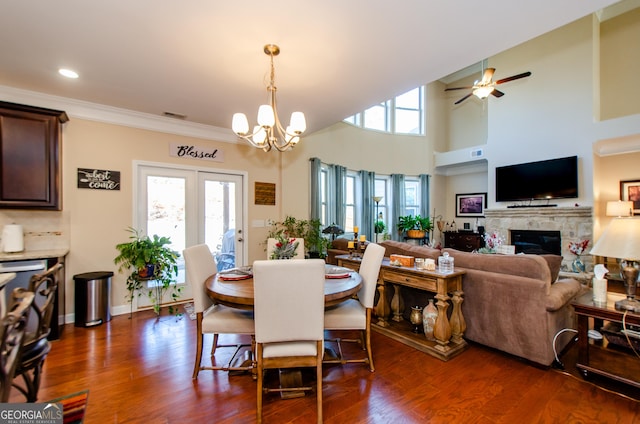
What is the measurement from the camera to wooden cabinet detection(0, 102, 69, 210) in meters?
2.86

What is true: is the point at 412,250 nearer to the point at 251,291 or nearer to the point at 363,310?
the point at 363,310

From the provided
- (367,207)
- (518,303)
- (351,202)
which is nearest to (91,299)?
(518,303)

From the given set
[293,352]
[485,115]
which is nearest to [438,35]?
[293,352]

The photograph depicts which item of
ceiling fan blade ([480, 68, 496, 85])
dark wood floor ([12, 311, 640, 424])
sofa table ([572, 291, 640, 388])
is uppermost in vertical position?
ceiling fan blade ([480, 68, 496, 85])

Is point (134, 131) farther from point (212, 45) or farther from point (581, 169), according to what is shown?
point (581, 169)

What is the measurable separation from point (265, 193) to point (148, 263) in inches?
82.8

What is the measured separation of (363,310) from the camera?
7.74 ft

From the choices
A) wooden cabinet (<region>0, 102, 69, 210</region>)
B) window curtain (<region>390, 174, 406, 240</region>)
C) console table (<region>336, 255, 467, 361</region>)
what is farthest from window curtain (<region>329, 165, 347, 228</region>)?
wooden cabinet (<region>0, 102, 69, 210</region>)

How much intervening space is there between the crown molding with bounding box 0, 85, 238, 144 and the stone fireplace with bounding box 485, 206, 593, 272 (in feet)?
19.7

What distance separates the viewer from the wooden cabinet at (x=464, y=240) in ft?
22.5

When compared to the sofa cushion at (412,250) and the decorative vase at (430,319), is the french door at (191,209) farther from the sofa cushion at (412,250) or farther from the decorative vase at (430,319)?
the decorative vase at (430,319)

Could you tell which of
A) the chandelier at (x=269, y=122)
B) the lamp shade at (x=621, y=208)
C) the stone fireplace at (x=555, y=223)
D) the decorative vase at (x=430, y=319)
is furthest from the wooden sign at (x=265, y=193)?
the lamp shade at (x=621, y=208)

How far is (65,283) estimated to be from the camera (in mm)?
3299

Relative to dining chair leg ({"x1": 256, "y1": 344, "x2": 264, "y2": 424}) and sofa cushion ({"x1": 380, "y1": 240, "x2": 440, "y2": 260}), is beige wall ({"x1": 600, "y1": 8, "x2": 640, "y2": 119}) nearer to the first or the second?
sofa cushion ({"x1": 380, "y1": 240, "x2": 440, "y2": 260})
